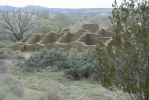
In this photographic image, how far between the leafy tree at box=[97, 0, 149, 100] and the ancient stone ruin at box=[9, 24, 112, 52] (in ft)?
49.9

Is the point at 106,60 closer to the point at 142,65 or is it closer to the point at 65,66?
the point at 142,65

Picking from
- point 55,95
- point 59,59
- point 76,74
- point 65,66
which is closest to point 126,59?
point 55,95

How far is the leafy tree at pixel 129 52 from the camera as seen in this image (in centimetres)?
696

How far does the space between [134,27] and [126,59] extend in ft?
1.99

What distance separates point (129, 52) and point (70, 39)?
2015 cm

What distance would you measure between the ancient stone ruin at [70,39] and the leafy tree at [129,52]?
15200 millimetres

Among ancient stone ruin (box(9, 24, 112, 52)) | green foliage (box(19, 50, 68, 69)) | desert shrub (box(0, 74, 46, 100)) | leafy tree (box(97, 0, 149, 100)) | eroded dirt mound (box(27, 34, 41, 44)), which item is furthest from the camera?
eroded dirt mound (box(27, 34, 41, 44))

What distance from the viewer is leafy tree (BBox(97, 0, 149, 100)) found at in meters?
6.96

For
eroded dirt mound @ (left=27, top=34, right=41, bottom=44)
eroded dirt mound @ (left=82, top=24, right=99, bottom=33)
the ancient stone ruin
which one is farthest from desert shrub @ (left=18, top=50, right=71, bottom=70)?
eroded dirt mound @ (left=82, top=24, right=99, bottom=33)

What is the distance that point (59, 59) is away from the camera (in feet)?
57.3

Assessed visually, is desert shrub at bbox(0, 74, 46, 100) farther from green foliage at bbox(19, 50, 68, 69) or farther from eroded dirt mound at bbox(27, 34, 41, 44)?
eroded dirt mound at bbox(27, 34, 41, 44)

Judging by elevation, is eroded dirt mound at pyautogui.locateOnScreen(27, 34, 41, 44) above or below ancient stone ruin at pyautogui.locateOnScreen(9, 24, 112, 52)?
below

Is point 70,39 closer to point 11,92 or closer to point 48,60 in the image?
point 48,60

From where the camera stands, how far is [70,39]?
27.1 metres
